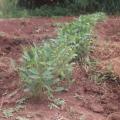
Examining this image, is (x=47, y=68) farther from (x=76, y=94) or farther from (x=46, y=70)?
(x=76, y=94)

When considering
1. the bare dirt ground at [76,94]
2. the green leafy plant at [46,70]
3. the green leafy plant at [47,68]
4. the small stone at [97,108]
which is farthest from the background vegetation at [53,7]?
the small stone at [97,108]

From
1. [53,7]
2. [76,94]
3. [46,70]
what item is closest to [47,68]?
[46,70]

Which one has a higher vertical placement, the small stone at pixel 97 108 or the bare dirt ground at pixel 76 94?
the bare dirt ground at pixel 76 94

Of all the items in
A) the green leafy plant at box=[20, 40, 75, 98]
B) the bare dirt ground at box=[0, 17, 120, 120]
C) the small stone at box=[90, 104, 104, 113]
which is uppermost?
the green leafy plant at box=[20, 40, 75, 98]

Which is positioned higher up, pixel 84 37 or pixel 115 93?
pixel 84 37

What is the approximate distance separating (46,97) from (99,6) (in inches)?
277

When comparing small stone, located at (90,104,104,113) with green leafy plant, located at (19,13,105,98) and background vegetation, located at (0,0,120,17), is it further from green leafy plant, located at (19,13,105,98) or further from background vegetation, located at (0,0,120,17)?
background vegetation, located at (0,0,120,17)

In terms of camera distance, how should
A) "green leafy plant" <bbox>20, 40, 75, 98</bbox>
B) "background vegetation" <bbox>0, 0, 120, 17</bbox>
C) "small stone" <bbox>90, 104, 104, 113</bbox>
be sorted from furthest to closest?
Result: "background vegetation" <bbox>0, 0, 120, 17</bbox> → "small stone" <bbox>90, 104, 104, 113</bbox> → "green leafy plant" <bbox>20, 40, 75, 98</bbox>

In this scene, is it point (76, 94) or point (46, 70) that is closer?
point (46, 70)

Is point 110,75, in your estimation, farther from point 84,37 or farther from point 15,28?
point 15,28

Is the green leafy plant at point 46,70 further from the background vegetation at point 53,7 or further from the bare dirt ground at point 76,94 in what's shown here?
the background vegetation at point 53,7

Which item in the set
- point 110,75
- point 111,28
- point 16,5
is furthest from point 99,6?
point 110,75

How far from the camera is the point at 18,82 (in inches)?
182

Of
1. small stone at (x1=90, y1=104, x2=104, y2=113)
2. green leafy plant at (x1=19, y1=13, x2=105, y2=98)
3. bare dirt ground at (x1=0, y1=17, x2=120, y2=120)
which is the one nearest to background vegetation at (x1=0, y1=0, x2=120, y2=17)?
bare dirt ground at (x1=0, y1=17, x2=120, y2=120)
